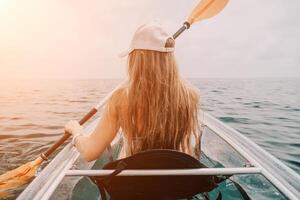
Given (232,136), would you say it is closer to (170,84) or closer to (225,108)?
(170,84)

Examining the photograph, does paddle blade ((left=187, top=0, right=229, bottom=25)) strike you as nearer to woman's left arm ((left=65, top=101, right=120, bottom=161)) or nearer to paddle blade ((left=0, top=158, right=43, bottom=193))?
woman's left arm ((left=65, top=101, right=120, bottom=161))

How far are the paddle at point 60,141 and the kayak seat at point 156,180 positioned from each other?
144 cm

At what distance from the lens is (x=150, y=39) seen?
1799 mm

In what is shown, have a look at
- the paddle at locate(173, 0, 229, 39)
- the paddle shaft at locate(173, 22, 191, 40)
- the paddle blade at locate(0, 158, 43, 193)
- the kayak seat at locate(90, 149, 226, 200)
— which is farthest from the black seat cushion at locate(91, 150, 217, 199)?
the paddle at locate(173, 0, 229, 39)

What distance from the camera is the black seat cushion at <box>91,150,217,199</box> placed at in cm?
152

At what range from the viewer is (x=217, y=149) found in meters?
3.29

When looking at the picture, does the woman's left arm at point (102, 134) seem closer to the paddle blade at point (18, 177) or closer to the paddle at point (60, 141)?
the paddle at point (60, 141)

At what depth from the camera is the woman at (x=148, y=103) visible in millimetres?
1810

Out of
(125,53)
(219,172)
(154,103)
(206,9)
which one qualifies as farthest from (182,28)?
(219,172)

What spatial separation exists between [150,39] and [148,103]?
355 millimetres

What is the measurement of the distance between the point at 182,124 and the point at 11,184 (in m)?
2.09

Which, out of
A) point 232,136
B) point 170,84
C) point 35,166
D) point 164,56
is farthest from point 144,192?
point 35,166

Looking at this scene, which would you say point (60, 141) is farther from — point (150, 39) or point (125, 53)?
point (150, 39)

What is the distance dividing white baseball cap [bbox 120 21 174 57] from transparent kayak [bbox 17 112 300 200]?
2.29ft
